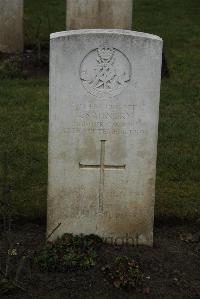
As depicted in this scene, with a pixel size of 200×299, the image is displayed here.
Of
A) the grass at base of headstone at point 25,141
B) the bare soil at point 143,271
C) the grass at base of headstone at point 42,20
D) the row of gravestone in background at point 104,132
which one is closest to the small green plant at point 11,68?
the grass at base of headstone at point 25,141

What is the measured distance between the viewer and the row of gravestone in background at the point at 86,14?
10.2 meters

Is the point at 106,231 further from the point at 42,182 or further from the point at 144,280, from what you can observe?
the point at 42,182

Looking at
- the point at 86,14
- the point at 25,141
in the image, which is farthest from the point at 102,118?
the point at 86,14

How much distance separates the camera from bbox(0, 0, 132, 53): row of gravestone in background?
10.2 m

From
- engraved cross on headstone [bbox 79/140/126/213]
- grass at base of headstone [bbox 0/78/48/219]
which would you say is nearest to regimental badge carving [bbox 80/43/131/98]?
engraved cross on headstone [bbox 79/140/126/213]

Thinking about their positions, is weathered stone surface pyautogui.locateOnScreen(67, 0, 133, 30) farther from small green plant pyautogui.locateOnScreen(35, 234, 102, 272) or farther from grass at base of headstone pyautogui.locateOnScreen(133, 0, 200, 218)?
small green plant pyautogui.locateOnScreen(35, 234, 102, 272)

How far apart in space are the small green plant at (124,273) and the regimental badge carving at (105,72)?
116 cm

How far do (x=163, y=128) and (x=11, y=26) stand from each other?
3.46 m

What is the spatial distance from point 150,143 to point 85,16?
547 centimetres

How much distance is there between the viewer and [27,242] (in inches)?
213

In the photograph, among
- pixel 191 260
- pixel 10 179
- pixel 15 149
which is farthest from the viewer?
pixel 15 149

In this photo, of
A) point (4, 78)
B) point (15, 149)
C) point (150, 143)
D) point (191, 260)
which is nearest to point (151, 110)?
point (150, 143)

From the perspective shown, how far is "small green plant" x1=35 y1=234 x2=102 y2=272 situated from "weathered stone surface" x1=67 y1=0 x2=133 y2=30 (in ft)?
18.2

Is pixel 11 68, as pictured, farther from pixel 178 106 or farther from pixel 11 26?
pixel 178 106
